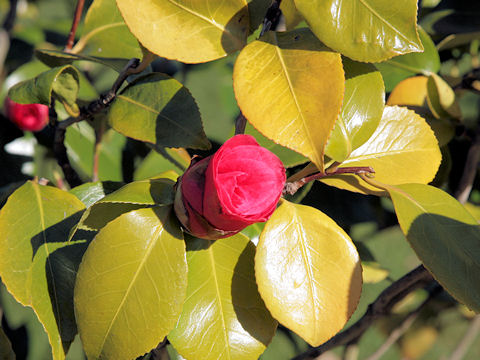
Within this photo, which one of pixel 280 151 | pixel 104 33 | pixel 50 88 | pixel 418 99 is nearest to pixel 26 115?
pixel 104 33

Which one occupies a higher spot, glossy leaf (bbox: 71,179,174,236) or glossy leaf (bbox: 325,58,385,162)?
glossy leaf (bbox: 325,58,385,162)

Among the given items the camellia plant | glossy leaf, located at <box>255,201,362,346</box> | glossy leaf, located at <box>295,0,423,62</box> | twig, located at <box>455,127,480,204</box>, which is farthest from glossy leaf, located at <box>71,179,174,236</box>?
twig, located at <box>455,127,480,204</box>

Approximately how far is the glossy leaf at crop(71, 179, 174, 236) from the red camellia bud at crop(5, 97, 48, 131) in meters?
0.59

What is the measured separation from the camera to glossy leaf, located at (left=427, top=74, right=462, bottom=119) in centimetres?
74

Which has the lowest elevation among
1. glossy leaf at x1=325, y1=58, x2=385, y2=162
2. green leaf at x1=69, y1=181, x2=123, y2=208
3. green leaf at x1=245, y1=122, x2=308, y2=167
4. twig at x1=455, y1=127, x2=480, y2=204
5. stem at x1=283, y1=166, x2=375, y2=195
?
twig at x1=455, y1=127, x2=480, y2=204

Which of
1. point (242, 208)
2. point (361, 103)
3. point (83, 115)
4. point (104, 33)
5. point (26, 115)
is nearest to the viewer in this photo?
point (242, 208)

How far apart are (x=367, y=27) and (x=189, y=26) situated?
17 centimetres

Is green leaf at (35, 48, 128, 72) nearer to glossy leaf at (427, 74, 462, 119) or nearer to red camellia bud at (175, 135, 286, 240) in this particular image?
red camellia bud at (175, 135, 286, 240)

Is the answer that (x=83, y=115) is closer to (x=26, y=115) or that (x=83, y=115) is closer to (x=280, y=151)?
(x=280, y=151)

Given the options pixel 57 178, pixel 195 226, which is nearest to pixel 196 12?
pixel 195 226

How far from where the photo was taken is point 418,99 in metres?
0.78

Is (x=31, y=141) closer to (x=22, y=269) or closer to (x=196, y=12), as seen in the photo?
(x=22, y=269)

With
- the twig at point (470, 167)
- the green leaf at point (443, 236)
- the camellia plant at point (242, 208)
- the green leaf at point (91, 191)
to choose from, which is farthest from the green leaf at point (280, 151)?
the twig at point (470, 167)

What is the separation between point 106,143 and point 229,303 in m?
0.57
